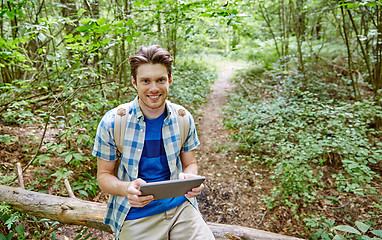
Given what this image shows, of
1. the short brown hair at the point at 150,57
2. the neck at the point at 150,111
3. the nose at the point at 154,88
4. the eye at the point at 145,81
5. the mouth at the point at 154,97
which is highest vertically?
the short brown hair at the point at 150,57

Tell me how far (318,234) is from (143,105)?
300 cm

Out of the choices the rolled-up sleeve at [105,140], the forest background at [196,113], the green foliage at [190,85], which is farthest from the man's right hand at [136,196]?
the green foliage at [190,85]

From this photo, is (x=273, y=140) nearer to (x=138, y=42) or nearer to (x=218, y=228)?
(x=218, y=228)

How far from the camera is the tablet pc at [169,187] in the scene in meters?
1.46

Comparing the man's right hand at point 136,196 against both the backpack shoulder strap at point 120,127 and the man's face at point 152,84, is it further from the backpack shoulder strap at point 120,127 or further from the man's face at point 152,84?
the man's face at point 152,84

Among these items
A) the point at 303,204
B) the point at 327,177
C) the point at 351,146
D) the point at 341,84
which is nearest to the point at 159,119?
the point at 303,204

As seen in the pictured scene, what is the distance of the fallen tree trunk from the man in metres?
0.85

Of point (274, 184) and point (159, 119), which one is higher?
point (159, 119)

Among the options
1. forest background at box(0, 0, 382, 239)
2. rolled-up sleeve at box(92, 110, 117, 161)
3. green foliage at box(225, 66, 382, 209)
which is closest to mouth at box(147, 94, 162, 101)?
rolled-up sleeve at box(92, 110, 117, 161)

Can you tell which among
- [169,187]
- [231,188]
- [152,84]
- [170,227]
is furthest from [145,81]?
[231,188]

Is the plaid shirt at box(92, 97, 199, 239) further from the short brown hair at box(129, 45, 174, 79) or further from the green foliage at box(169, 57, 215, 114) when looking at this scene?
the green foliage at box(169, 57, 215, 114)

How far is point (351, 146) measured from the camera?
399 cm

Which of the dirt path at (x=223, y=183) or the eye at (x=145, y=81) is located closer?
the eye at (x=145, y=81)

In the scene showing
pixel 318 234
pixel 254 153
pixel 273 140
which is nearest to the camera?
pixel 318 234
